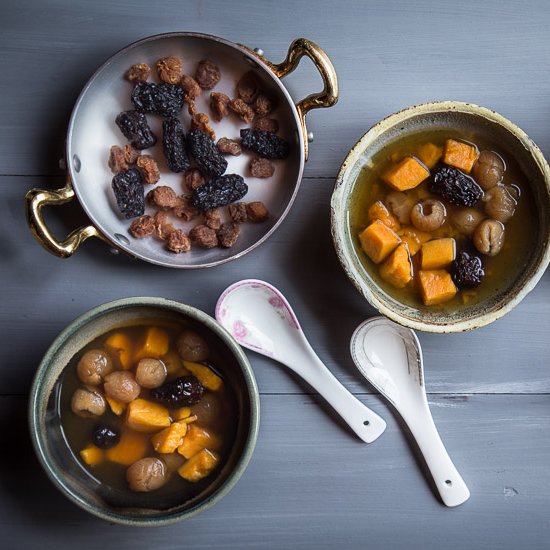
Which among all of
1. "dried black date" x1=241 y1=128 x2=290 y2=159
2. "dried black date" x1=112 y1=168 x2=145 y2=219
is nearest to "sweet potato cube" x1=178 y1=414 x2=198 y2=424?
"dried black date" x1=112 y1=168 x2=145 y2=219

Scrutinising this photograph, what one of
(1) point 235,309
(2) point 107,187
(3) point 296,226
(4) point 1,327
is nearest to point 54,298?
(4) point 1,327

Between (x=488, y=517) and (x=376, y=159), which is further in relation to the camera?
(x=488, y=517)

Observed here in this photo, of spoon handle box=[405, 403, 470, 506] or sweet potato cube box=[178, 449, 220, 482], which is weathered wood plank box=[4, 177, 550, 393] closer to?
spoon handle box=[405, 403, 470, 506]

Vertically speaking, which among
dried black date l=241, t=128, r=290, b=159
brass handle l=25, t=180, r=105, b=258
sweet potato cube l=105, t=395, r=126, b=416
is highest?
dried black date l=241, t=128, r=290, b=159

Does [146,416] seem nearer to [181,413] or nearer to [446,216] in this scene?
[181,413]

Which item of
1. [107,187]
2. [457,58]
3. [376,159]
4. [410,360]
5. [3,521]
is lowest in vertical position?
[3,521]

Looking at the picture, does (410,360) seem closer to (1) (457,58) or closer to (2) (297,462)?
(2) (297,462)

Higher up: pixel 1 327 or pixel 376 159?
pixel 376 159
